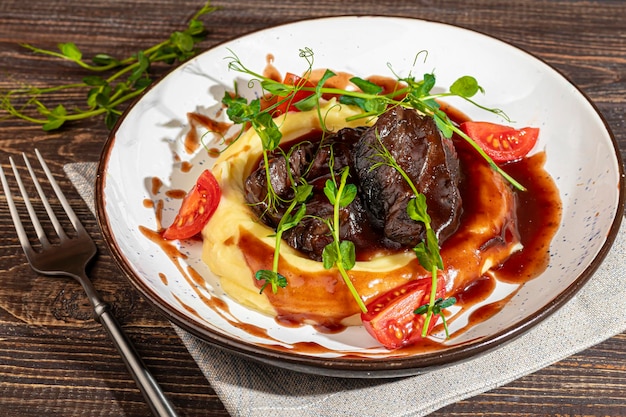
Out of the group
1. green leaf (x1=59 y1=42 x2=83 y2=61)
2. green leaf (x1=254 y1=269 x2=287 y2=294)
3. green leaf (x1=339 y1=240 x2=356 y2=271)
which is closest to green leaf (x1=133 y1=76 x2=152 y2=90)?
green leaf (x1=59 y1=42 x2=83 y2=61)

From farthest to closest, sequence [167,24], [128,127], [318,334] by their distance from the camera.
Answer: [167,24], [128,127], [318,334]

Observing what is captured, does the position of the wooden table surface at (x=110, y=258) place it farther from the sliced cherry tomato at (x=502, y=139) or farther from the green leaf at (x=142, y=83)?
the sliced cherry tomato at (x=502, y=139)

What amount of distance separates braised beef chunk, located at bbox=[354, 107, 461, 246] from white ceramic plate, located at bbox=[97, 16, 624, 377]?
0.58 meters

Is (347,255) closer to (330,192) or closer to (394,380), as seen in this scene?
(330,192)

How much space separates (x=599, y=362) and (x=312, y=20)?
9.93ft

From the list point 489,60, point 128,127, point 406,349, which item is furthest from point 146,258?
point 489,60

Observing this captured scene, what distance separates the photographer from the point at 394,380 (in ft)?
11.3

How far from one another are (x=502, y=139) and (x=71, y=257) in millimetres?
2880

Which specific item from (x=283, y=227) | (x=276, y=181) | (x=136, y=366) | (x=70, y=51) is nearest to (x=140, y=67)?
(x=70, y=51)

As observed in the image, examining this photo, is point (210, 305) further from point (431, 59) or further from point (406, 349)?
point (431, 59)

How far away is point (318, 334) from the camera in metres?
3.51

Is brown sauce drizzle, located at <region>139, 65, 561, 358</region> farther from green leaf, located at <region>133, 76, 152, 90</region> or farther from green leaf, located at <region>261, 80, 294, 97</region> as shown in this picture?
green leaf, located at <region>133, 76, 152, 90</region>

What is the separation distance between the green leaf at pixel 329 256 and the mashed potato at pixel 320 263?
4.2 inches

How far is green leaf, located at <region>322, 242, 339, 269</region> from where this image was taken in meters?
3.47
